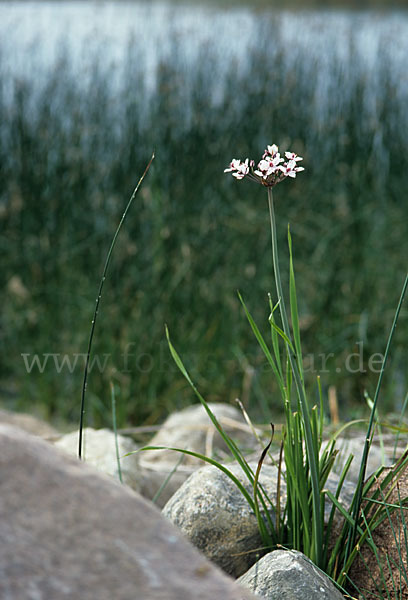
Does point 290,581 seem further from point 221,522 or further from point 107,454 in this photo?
point 107,454

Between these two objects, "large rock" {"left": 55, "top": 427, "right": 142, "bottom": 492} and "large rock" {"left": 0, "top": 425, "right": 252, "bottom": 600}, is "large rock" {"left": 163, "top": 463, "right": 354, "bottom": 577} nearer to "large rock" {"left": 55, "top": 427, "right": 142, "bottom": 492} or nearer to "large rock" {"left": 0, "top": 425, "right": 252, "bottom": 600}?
"large rock" {"left": 55, "top": 427, "right": 142, "bottom": 492}

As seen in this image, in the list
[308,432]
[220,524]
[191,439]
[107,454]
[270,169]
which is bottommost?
[191,439]

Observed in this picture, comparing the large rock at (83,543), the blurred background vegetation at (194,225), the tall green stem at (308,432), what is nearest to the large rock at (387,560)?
the tall green stem at (308,432)

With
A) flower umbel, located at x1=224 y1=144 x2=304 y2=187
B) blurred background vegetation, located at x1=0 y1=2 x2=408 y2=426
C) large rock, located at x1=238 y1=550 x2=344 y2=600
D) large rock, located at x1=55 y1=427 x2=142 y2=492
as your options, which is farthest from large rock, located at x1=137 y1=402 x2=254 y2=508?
flower umbel, located at x1=224 y1=144 x2=304 y2=187

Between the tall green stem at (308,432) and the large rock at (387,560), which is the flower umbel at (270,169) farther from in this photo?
the large rock at (387,560)

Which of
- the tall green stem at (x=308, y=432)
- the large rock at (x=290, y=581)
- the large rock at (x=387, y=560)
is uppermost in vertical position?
the tall green stem at (x=308, y=432)

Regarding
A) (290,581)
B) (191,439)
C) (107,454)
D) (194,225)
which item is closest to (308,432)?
(290,581)

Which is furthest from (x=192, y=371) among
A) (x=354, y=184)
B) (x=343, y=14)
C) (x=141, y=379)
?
(x=343, y=14)
